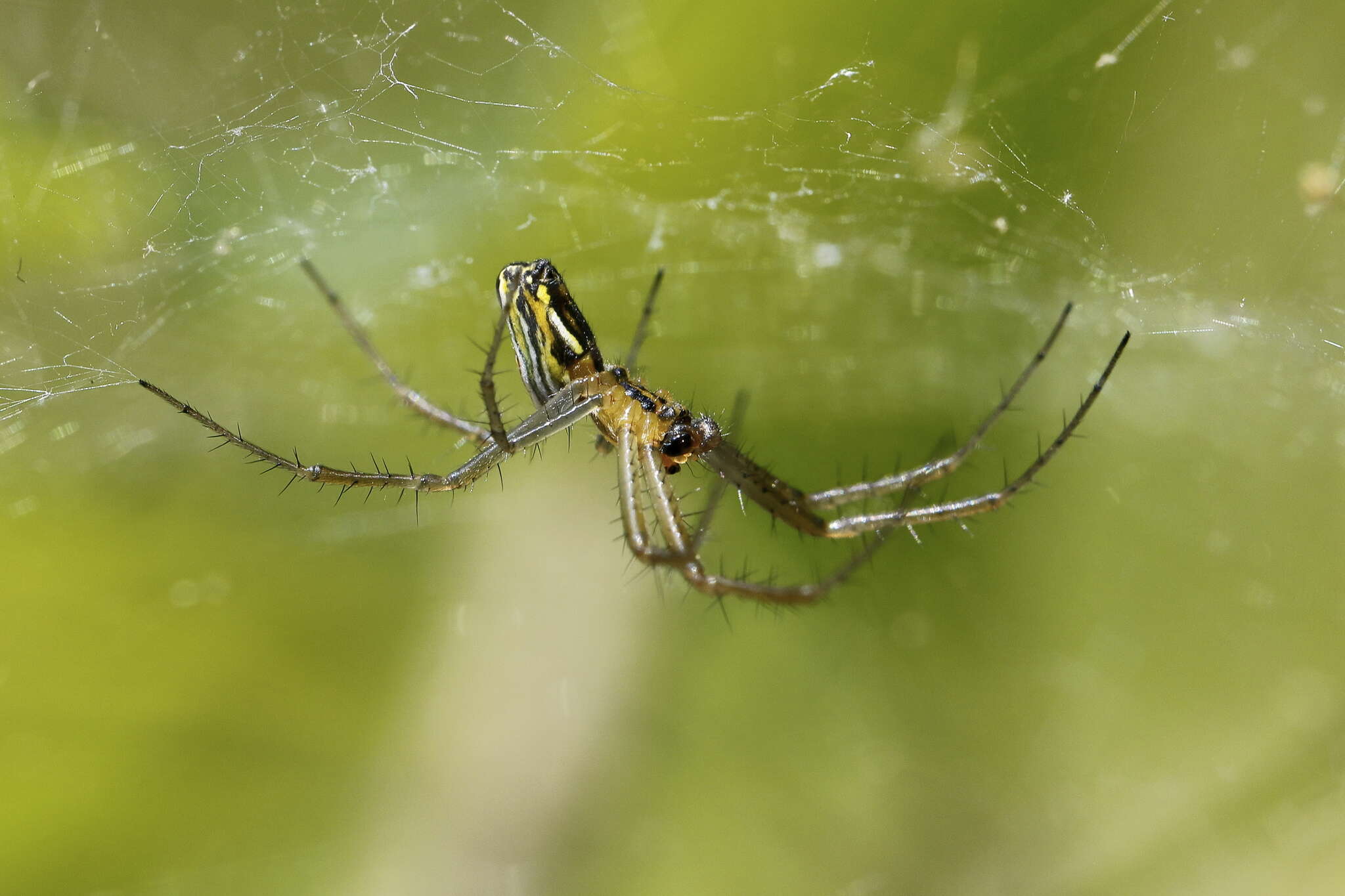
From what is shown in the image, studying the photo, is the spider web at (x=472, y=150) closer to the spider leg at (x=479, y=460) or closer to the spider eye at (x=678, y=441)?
the spider leg at (x=479, y=460)

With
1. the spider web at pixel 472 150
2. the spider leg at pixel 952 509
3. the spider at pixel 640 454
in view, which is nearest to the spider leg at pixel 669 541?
the spider at pixel 640 454

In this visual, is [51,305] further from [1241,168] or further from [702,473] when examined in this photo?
[1241,168]

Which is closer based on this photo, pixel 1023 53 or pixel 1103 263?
pixel 1023 53

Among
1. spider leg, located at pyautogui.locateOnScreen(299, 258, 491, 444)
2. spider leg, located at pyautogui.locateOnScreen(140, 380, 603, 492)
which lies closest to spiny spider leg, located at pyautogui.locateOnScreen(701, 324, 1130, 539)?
spider leg, located at pyautogui.locateOnScreen(140, 380, 603, 492)

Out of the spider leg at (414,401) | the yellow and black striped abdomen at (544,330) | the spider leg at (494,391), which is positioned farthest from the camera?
the spider leg at (414,401)

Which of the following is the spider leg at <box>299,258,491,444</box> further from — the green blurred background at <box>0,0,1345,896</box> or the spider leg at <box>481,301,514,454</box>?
the green blurred background at <box>0,0,1345,896</box>

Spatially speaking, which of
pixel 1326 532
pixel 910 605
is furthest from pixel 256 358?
pixel 1326 532

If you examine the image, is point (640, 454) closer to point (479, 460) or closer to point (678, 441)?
point (678, 441)
